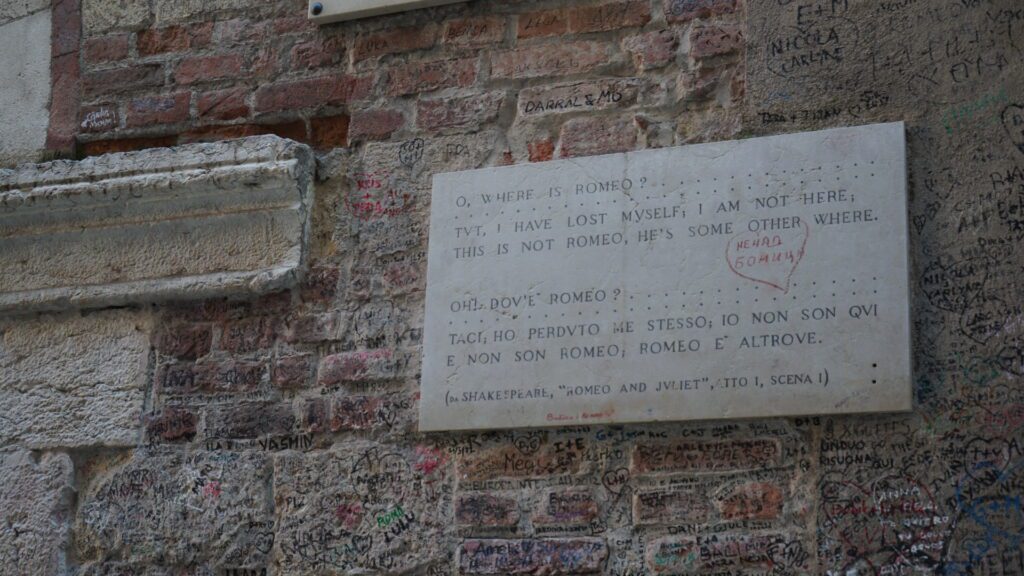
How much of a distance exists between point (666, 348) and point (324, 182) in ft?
3.59

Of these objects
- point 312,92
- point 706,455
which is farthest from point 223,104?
point 706,455

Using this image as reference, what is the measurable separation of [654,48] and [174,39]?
1.42 meters

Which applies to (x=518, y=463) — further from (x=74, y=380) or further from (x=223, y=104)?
(x=223, y=104)

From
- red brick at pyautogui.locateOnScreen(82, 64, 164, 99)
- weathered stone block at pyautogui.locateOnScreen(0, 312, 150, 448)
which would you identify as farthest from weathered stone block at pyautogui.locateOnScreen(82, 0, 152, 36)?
weathered stone block at pyautogui.locateOnScreen(0, 312, 150, 448)

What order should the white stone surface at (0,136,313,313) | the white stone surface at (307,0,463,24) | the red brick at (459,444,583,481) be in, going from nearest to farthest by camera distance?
the red brick at (459,444,583,481) < the white stone surface at (0,136,313,313) < the white stone surface at (307,0,463,24)

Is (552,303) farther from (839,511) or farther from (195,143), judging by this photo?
(195,143)

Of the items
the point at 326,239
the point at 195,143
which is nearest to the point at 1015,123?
the point at 326,239

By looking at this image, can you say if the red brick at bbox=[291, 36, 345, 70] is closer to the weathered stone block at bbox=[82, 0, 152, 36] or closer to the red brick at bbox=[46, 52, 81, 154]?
the weathered stone block at bbox=[82, 0, 152, 36]

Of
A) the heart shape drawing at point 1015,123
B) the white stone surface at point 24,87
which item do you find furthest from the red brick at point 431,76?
the heart shape drawing at point 1015,123

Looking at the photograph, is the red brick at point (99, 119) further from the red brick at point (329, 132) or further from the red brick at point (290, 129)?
the red brick at point (329, 132)

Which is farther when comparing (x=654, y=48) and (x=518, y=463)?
(x=654, y=48)

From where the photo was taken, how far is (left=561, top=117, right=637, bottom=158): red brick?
3.61m

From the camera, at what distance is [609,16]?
373cm

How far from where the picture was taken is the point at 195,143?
3.99m
